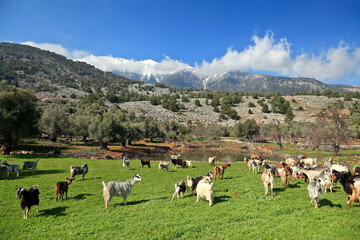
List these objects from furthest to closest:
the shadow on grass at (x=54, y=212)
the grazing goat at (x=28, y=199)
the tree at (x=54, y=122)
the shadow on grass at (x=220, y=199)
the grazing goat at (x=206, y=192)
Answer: the tree at (x=54, y=122) → the shadow on grass at (x=220, y=199) → the grazing goat at (x=206, y=192) → the shadow on grass at (x=54, y=212) → the grazing goat at (x=28, y=199)

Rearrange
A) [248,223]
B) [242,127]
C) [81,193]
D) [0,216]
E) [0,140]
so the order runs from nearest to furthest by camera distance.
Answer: [248,223], [0,216], [81,193], [0,140], [242,127]

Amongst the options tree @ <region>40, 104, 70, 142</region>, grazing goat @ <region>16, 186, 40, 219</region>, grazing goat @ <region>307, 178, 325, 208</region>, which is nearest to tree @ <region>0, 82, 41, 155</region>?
tree @ <region>40, 104, 70, 142</region>

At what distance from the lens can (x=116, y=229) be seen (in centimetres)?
866

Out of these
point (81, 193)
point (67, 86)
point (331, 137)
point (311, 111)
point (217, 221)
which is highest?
point (67, 86)

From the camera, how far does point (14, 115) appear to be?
3406 centimetres

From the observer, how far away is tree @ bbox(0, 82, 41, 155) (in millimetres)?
33375

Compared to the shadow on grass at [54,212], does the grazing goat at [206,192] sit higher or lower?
higher

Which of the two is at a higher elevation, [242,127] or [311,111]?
[311,111]

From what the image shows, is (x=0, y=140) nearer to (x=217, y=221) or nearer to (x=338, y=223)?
(x=217, y=221)

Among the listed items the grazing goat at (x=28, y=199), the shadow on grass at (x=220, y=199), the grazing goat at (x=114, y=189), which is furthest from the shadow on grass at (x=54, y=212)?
the shadow on grass at (x=220, y=199)

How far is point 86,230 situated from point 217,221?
6245 mm

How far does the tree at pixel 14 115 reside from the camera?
3338 cm

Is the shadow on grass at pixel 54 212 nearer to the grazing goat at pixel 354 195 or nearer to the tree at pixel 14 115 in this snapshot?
the grazing goat at pixel 354 195

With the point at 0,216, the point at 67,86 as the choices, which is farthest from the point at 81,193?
the point at 67,86
